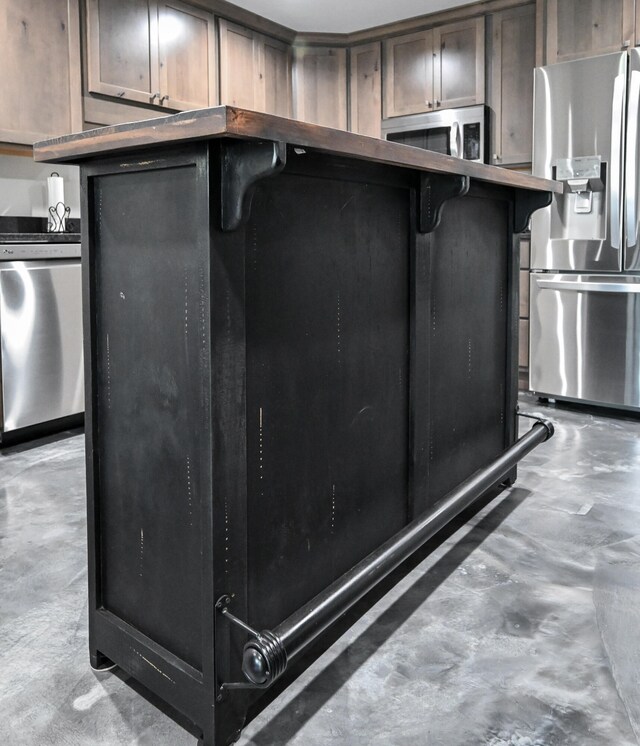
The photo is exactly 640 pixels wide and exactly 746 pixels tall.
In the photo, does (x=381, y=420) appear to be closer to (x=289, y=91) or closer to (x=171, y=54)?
(x=171, y=54)

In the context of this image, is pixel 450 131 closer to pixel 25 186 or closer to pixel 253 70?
pixel 253 70

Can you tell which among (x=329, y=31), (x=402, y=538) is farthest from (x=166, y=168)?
(x=329, y=31)

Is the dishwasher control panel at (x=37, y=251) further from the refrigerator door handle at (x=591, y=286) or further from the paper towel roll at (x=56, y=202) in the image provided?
the refrigerator door handle at (x=591, y=286)

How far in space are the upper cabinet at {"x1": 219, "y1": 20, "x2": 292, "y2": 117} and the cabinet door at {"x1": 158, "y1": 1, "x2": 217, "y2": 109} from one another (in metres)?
0.12

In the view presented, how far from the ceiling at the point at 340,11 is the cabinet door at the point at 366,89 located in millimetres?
175

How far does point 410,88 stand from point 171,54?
1.62m

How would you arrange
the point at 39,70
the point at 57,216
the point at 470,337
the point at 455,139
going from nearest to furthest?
the point at 470,337 → the point at 39,70 → the point at 57,216 → the point at 455,139

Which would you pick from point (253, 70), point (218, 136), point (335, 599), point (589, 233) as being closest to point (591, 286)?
point (589, 233)

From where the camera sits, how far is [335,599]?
1.36 m

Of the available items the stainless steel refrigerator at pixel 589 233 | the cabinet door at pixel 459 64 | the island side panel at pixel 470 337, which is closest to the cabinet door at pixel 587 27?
the stainless steel refrigerator at pixel 589 233

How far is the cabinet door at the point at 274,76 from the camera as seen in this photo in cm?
478

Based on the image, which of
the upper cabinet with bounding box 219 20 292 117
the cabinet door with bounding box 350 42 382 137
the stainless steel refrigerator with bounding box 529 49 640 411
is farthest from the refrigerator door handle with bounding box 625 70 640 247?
the upper cabinet with bounding box 219 20 292 117

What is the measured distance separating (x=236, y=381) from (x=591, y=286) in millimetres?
2946

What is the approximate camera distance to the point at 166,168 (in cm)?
117
